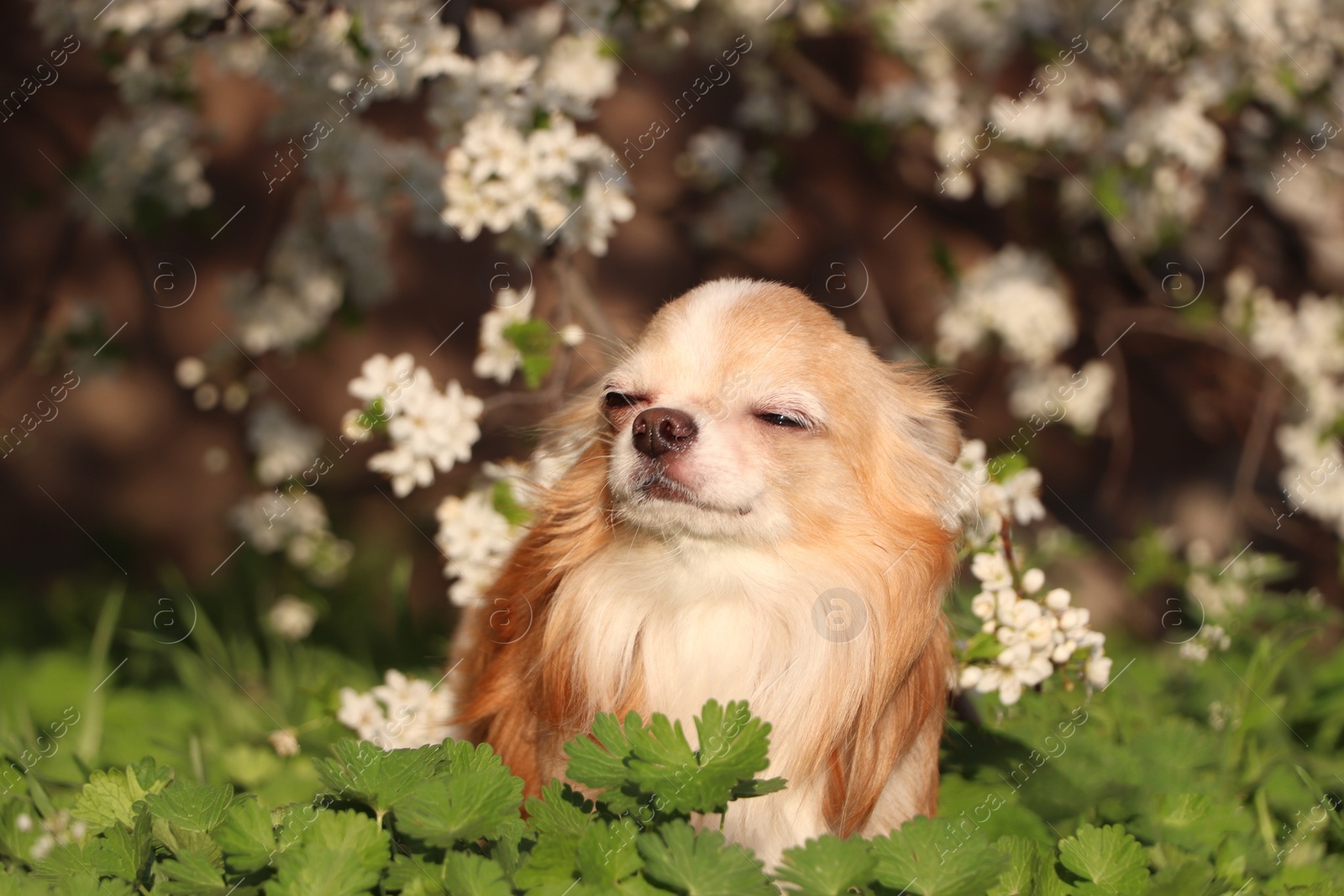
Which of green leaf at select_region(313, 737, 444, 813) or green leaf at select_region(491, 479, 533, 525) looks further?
green leaf at select_region(491, 479, 533, 525)

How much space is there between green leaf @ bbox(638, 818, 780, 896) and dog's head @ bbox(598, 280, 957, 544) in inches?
27.3

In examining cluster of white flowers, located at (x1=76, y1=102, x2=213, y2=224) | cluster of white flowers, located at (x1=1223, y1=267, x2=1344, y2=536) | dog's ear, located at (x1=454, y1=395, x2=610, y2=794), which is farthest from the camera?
cluster of white flowers, located at (x1=1223, y1=267, x2=1344, y2=536)

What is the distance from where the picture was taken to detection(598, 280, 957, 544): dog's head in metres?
2.04

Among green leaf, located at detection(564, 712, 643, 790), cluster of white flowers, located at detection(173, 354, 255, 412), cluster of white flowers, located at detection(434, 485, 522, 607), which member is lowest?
cluster of white flowers, located at detection(434, 485, 522, 607)

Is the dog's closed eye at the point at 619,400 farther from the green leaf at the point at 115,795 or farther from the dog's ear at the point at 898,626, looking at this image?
the green leaf at the point at 115,795

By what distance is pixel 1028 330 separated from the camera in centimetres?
397

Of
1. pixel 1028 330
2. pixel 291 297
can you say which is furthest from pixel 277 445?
pixel 1028 330

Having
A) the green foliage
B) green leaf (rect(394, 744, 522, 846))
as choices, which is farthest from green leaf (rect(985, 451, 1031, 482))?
green leaf (rect(394, 744, 522, 846))

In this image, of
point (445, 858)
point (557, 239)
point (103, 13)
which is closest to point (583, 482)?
point (557, 239)

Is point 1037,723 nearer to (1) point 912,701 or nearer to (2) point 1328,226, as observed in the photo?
(1) point 912,701

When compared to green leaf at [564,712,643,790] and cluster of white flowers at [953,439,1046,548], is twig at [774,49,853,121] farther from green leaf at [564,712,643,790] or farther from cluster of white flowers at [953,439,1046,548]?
green leaf at [564,712,643,790]

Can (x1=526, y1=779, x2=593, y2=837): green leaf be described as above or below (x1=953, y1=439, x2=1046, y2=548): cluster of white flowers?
above

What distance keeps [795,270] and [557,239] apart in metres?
2.23

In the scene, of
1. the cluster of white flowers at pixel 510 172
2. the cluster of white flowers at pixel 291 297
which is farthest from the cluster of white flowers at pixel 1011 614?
the cluster of white flowers at pixel 291 297
